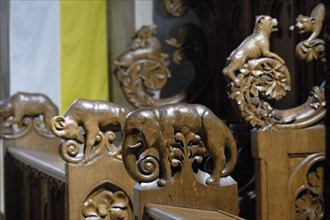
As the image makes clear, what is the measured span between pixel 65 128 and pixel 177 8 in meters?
2.62

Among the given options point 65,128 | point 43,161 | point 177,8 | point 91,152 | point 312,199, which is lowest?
point 312,199

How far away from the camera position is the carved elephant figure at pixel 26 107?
16.8ft

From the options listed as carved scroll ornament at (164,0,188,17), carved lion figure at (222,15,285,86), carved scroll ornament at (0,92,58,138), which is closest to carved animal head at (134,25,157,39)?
carved scroll ornament at (164,0,188,17)

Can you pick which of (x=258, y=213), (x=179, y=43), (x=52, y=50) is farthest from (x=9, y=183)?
(x=258, y=213)

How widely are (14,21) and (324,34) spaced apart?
2996 mm

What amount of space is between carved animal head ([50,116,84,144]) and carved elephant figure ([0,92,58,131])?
5.92 ft

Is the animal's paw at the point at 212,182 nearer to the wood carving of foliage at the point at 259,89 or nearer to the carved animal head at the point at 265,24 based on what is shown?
the wood carving of foliage at the point at 259,89

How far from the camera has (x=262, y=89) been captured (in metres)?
3.44

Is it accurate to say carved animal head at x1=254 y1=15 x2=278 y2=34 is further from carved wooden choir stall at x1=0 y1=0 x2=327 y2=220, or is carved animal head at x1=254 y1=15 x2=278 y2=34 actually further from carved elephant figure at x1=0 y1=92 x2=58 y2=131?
carved elephant figure at x1=0 y1=92 x2=58 y2=131

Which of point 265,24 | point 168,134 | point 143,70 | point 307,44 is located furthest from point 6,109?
point 168,134

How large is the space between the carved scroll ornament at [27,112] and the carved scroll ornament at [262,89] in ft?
6.27

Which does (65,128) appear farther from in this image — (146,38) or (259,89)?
(146,38)

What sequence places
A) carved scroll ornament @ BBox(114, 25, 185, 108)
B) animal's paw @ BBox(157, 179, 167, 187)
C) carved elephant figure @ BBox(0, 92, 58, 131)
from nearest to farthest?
animal's paw @ BBox(157, 179, 167, 187)
carved elephant figure @ BBox(0, 92, 58, 131)
carved scroll ornament @ BBox(114, 25, 185, 108)

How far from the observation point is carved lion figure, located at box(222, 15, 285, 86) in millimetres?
3426
